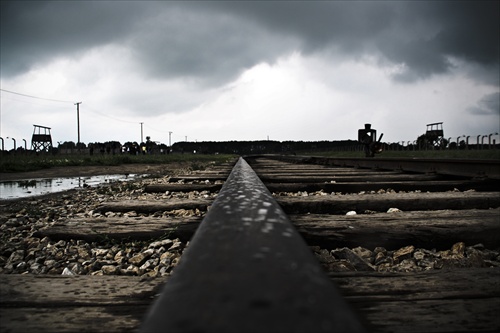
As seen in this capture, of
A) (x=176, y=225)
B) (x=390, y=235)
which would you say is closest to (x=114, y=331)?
(x=176, y=225)

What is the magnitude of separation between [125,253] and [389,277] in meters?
1.14

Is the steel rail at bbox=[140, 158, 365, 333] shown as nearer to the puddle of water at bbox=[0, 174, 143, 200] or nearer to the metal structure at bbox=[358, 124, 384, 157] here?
the puddle of water at bbox=[0, 174, 143, 200]

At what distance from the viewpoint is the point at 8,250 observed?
66.8 inches

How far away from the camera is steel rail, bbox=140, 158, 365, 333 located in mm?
333

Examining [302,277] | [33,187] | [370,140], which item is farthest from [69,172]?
[302,277]

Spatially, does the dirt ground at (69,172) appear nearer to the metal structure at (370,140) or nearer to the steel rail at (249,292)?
the metal structure at (370,140)

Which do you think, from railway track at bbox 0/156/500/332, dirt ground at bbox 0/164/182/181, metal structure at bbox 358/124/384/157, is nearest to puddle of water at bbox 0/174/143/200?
dirt ground at bbox 0/164/182/181

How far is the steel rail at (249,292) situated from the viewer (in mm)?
333

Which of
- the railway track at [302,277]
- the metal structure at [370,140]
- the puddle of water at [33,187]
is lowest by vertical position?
the puddle of water at [33,187]

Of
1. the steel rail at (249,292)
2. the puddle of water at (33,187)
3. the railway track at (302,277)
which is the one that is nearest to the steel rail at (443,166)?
the railway track at (302,277)

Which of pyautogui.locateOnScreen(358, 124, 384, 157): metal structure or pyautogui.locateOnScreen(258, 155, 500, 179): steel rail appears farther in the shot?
pyautogui.locateOnScreen(358, 124, 384, 157): metal structure

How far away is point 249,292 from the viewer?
38 cm

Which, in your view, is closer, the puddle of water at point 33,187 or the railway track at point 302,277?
the railway track at point 302,277

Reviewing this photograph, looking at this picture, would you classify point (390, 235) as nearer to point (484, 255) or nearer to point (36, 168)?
point (484, 255)
